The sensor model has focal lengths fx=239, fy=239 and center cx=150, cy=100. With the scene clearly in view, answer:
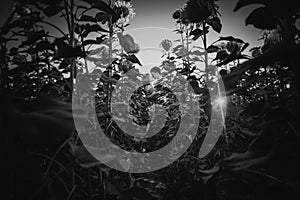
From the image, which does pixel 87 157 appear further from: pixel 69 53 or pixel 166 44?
pixel 166 44

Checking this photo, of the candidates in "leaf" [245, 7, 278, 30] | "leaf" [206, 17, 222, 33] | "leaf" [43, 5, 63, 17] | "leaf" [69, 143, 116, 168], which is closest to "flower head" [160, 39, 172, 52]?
"leaf" [206, 17, 222, 33]

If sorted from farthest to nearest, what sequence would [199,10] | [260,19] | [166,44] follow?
[166,44]
[199,10]
[260,19]

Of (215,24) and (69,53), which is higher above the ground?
(215,24)

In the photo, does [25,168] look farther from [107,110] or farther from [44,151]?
[107,110]

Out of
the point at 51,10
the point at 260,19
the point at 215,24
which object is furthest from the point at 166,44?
the point at 260,19

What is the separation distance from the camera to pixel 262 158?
0.59 meters

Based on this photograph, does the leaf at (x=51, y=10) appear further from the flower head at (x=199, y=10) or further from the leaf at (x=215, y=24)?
the leaf at (x=215, y=24)

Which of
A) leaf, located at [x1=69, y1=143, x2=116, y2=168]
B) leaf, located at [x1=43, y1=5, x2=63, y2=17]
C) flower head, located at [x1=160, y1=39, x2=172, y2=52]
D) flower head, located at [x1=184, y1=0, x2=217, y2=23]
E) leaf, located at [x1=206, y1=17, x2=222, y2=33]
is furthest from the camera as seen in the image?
flower head, located at [x1=160, y1=39, x2=172, y2=52]

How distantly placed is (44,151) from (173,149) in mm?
1484

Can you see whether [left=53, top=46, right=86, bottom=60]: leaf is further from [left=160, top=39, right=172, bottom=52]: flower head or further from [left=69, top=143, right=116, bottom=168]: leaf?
[left=160, top=39, right=172, bottom=52]: flower head

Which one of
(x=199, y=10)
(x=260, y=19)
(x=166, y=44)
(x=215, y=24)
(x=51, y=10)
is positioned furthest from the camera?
(x=166, y=44)

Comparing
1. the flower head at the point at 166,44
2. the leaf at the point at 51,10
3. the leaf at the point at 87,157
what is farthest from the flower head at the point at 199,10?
the flower head at the point at 166,44

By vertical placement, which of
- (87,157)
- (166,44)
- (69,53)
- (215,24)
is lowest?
(87,157)

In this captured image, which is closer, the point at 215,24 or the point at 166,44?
the point at 215,24
